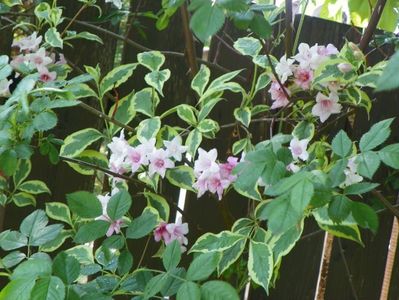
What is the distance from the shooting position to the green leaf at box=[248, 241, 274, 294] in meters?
1.12

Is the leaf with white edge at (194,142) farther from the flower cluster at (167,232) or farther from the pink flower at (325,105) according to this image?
the pink flower at (325,105)

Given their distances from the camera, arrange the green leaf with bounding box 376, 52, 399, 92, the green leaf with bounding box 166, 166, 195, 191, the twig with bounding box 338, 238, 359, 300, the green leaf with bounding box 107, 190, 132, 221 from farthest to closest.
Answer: the twig with bounding box 338, 238, 359, 300 → the green leaf with bounding box 166, 166, 195, 191 → the green leaf with bounding box 107, 190, 132, 221 → the green leaf with bounding box 376, 52, 399, 92

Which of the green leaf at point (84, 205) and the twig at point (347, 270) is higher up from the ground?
the green leaf at point (84, 205)

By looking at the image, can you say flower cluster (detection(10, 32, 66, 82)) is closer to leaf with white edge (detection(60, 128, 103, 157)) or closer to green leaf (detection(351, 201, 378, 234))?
leaf with white edge (detection(60, 128, 103, 157))

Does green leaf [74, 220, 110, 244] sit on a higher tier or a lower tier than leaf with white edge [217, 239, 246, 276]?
higher

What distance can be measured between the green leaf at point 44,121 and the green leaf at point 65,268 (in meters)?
0.24

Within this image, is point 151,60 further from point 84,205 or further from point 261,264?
point 261,264

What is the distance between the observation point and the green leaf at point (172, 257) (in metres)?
1.04

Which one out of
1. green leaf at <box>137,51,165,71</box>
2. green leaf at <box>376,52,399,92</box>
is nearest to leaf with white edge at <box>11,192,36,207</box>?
green leaf at <box>137,51,165,71</box>

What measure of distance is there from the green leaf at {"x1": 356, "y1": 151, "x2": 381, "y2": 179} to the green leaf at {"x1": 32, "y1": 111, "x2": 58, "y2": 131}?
0.49m

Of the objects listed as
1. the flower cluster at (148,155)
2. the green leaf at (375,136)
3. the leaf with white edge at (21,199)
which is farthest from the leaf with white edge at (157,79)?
the green leaf at (375,136)

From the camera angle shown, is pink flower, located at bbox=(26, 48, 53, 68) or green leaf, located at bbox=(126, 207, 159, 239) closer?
green leaf, located at bbox=(126, 207, 159, 239)

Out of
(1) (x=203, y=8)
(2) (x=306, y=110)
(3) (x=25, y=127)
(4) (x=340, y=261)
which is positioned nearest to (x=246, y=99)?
(2) (x=306, y=110)

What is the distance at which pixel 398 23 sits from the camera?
6.30 ft
